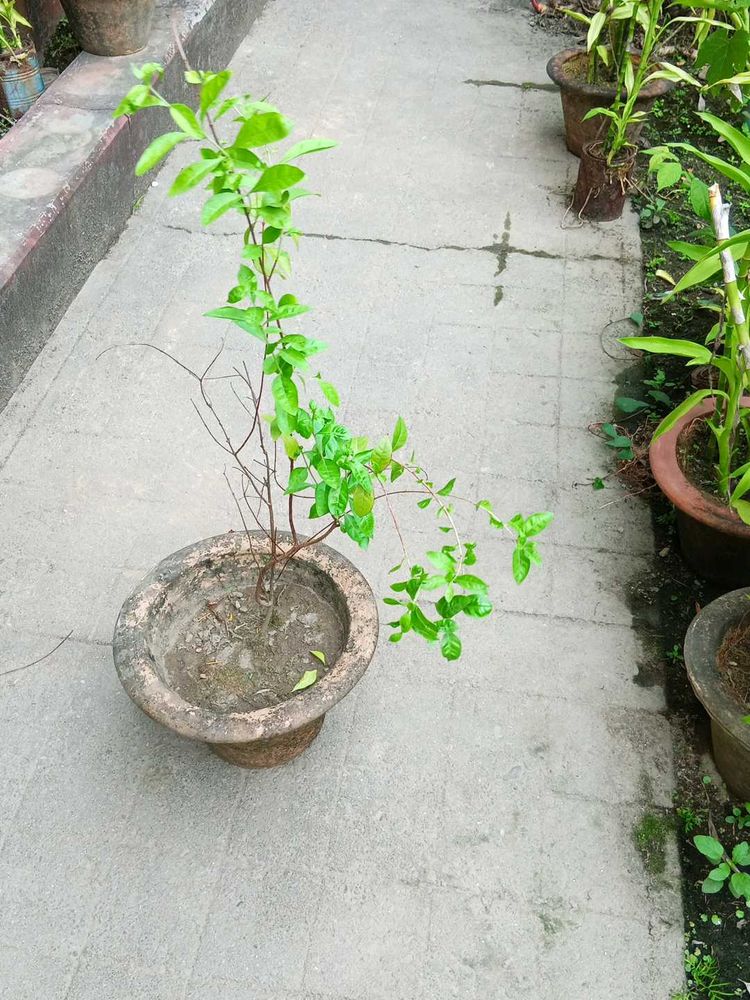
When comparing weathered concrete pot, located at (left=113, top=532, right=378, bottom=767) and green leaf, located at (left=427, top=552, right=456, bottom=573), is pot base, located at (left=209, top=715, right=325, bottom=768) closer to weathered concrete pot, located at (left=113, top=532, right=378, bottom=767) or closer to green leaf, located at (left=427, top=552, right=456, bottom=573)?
weathered concrete pot, located at (left=113, top=532, right=378, bottom=767)

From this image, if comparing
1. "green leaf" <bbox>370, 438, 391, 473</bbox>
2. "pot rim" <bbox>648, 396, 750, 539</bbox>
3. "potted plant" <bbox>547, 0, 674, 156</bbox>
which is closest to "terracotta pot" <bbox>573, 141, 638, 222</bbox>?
"potted plant" <bbox>547, 0, 674, 156</bbox>

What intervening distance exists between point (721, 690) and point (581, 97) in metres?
3.17

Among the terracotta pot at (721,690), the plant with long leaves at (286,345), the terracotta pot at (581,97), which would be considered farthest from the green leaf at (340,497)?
the terracotta pot at (581,97)

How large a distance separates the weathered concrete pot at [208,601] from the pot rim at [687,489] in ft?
3.52

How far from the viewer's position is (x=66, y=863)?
2.40 metres

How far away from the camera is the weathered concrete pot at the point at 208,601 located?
2.19 m

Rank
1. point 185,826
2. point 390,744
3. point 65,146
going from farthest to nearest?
1. point 65,146
2. point 390,744
3. point 185,826

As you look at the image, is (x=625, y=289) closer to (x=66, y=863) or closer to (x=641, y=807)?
(x=641, y=807)

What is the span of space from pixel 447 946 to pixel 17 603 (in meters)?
1.62

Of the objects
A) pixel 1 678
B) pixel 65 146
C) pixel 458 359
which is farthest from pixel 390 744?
pixel 65 146

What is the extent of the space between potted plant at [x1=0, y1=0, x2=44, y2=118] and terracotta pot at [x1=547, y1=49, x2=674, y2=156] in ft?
8.03

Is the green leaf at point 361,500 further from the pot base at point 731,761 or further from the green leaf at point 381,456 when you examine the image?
the pot base at point 731,761

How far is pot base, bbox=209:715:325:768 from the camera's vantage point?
7.92 ft

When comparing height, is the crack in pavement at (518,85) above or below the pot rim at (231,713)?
below
